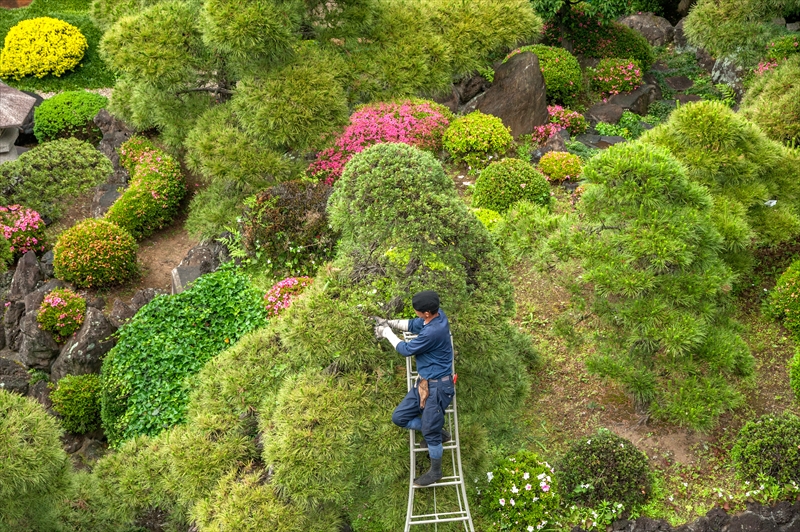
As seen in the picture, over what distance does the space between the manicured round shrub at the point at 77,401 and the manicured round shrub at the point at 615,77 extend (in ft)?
42.8

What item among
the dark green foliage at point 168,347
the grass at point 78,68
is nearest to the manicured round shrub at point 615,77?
the dark green foliage at point 168,347

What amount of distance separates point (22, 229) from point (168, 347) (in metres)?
6.90

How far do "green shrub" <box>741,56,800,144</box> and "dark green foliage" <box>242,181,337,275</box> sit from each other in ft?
23.0

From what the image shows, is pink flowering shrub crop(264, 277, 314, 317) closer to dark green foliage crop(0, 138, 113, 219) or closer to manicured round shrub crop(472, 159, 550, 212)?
manicured round shrub crop(472, 159, 550, 212)

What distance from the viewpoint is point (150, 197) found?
1639cm

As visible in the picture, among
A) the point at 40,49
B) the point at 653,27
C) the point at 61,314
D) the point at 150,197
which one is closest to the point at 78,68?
the point at 40,49

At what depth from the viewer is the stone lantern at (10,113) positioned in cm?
1950

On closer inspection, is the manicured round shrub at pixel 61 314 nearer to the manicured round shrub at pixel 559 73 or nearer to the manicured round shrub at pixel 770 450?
the manicured round shrub at pixel 559 73

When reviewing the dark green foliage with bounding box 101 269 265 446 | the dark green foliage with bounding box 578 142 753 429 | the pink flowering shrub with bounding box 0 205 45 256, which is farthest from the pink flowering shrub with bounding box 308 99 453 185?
the pink flowering shrub with bounding box 0 205 45 256

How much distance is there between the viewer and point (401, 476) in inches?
314

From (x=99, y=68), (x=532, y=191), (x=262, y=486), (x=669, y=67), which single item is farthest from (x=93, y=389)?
(x=669, y=67)

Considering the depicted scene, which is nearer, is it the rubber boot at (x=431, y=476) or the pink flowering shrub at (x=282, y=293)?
the rubber boot at (x=431, y=476)

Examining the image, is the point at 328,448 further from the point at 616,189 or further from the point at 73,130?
the point at 73,130

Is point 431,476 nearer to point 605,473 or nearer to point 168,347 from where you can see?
point 605,473
